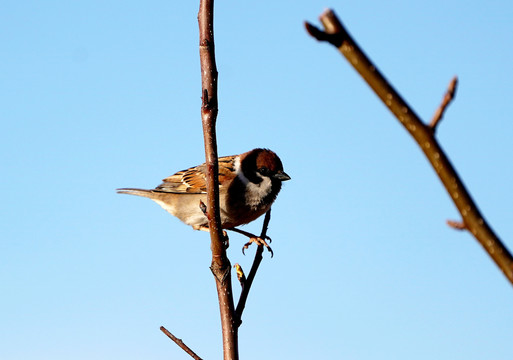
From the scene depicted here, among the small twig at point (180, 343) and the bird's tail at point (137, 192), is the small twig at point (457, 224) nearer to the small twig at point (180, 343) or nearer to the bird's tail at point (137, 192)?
the small twig at point (180, 343)

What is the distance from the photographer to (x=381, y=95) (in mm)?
894

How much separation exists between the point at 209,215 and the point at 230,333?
1.59 feet

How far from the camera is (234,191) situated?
217 inches

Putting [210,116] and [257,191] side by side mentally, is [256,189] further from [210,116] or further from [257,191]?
[210,116]

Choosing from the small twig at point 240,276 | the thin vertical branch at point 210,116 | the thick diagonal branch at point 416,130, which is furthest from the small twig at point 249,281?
the thick diagonal branch at point 416,130

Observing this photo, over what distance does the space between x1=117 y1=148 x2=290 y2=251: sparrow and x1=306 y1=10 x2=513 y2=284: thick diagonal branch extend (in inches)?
171

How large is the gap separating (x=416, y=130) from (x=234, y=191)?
4.60 metres

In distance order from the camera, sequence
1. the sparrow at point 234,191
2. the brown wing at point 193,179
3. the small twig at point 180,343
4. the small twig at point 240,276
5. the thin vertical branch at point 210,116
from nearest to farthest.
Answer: the thin vertical branch at point 210,116, the small twig at point 180,343, the small twig at point 240,276, the sparrow at point 234,191, the brown wing at point 193,179

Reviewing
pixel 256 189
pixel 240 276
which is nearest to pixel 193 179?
pixel 256 189

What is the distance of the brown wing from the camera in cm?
577

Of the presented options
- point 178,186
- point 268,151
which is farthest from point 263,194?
point 178,186

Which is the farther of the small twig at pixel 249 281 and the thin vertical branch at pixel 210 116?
the small twig at pixel 249 281

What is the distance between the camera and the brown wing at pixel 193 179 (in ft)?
18.9

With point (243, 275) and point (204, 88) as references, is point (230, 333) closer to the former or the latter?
point (243, 275)
